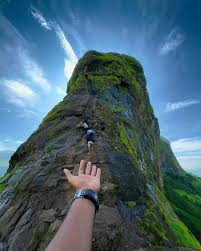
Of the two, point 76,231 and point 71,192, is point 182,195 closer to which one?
point 71,192

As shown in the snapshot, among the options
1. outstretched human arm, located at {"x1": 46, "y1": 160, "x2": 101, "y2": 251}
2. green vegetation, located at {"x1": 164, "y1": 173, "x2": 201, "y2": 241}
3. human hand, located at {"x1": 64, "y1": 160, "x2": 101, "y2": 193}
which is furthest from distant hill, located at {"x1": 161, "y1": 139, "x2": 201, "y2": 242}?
outstretched human arm, located at {"x1": 46, "y1": 160, "x2": 101, "y2": 251}

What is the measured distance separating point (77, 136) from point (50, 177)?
140 inches

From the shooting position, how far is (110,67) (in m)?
27.6

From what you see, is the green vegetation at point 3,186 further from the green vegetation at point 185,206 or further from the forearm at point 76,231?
the green vegetation at point 185,206

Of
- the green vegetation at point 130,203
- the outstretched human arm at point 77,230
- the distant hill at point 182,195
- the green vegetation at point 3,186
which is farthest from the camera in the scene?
the distant hill at point 182,195

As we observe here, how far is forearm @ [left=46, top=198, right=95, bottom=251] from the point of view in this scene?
7.79 feet

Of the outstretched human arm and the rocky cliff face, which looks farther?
the rocky cliff face

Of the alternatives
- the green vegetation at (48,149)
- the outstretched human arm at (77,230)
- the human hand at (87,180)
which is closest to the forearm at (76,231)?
the outstretched human arm at (77,230)

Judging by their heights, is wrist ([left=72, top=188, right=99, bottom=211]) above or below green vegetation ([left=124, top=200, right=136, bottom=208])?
below

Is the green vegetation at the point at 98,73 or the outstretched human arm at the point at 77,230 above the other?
the green vegetation at the point at 98,73

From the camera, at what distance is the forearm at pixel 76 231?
2375mm

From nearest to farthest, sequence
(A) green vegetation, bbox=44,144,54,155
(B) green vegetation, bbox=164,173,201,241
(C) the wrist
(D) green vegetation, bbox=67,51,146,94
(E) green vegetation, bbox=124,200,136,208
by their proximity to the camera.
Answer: (C) the wrist
(E) green vegetation, bbox=124,200,136,208
(A) green vegetation, bbox=44,144,54,155
(D) green vegetation, bbox=67,51,146,94
(B) green vegetation, bbox=164,173,201,241

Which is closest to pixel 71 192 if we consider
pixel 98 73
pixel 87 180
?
pixel 87 180

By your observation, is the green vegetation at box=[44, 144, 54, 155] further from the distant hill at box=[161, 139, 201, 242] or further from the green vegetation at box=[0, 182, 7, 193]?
the distant hill at box=[161, 139, 201, 242]
